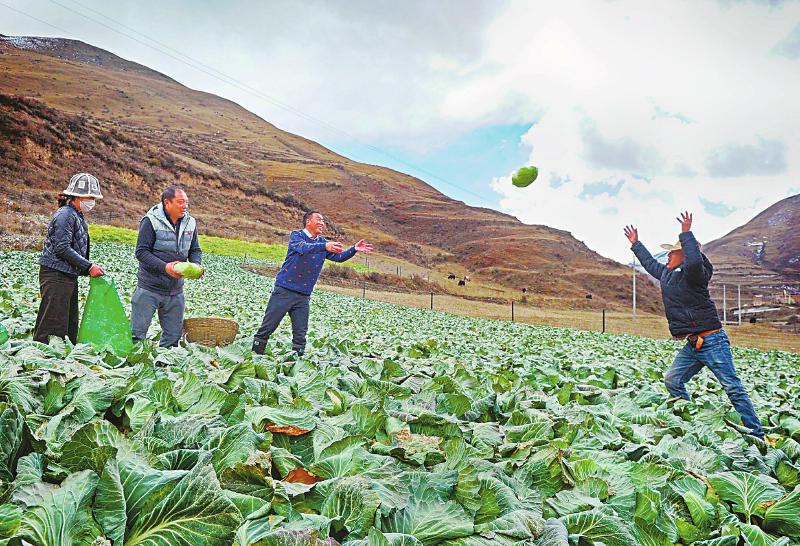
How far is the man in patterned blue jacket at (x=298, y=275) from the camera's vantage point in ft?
20.7

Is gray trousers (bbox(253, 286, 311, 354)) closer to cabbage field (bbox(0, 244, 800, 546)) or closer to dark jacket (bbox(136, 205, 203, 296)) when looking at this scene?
dark jacket (bbox(136, 205, 203, 296))

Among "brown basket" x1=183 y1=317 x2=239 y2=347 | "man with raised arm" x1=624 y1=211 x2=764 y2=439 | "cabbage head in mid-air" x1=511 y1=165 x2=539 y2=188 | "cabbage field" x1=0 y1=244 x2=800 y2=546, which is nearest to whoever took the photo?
"cabbage field" x1=0 y1=244 x2=800 y2=546

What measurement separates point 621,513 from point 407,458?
96cm

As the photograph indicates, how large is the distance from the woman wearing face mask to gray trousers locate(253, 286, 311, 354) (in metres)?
1.84

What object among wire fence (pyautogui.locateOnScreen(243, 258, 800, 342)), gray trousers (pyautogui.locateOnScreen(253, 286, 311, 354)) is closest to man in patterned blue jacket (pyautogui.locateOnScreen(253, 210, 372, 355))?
gray trousers (pyautogui.locateOnScreen(253, 286, 311, 354))

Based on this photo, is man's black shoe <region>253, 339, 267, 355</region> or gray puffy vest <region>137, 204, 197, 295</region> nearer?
gray puffy vest <region>137, 204, 197, 295</region>

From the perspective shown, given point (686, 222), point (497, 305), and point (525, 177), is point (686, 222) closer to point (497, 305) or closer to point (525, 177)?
point (525, 177)

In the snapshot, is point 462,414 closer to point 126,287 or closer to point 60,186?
point 126,287

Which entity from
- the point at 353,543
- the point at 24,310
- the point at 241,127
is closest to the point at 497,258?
the point at 241,127

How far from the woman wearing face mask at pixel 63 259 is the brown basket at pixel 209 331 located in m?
1.80

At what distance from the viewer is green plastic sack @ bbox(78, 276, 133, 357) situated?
5133 millimetres

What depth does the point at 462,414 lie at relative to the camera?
352 cm

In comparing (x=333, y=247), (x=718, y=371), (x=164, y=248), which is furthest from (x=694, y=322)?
(x=164, y=248)

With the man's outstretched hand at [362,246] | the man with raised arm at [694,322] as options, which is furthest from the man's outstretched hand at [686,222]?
the man's outstretched hand at [362,246]
